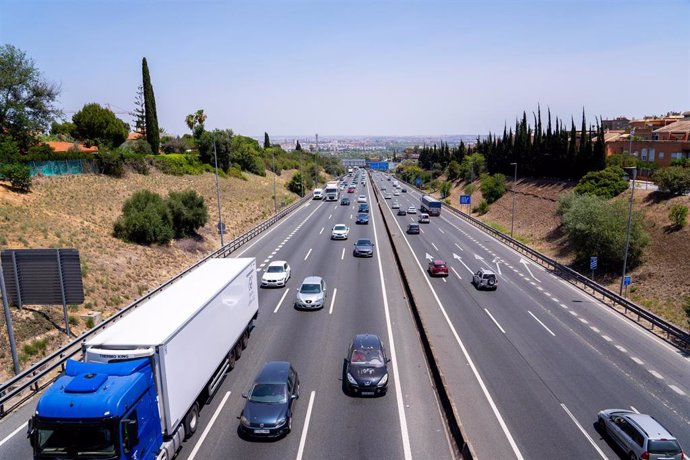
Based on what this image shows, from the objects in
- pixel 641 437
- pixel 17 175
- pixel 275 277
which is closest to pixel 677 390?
pixel 641 437

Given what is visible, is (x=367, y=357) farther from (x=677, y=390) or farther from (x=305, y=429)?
(x=677, y=390)

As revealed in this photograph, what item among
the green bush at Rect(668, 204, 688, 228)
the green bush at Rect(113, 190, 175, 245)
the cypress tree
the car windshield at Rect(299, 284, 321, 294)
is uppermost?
the cypress tree

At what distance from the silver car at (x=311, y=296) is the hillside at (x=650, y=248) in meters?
21.6

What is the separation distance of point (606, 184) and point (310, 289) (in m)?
43.7

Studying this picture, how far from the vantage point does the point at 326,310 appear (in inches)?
1012

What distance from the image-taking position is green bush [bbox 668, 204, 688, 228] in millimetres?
39119

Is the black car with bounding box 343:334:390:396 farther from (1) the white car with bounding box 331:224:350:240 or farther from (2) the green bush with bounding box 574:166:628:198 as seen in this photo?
(2) the green bush with bounding box 574:166:628:198

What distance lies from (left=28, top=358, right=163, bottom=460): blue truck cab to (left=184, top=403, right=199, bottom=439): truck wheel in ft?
9.25

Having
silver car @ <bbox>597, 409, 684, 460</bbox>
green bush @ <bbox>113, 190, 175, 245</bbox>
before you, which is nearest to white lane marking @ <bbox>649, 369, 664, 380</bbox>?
silver car @ <bbox>597, 409, 684, 460</bbox>

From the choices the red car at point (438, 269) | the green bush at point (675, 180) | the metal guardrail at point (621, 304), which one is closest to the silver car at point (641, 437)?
the metal guardrail at point (621, 304)

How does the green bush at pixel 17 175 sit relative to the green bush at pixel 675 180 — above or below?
above

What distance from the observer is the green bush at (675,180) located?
43.5m

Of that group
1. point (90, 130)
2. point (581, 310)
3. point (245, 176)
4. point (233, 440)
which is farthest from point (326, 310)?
point (245, 176)

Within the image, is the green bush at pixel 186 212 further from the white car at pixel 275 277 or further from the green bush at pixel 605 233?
the green bush at pixel 605 233
